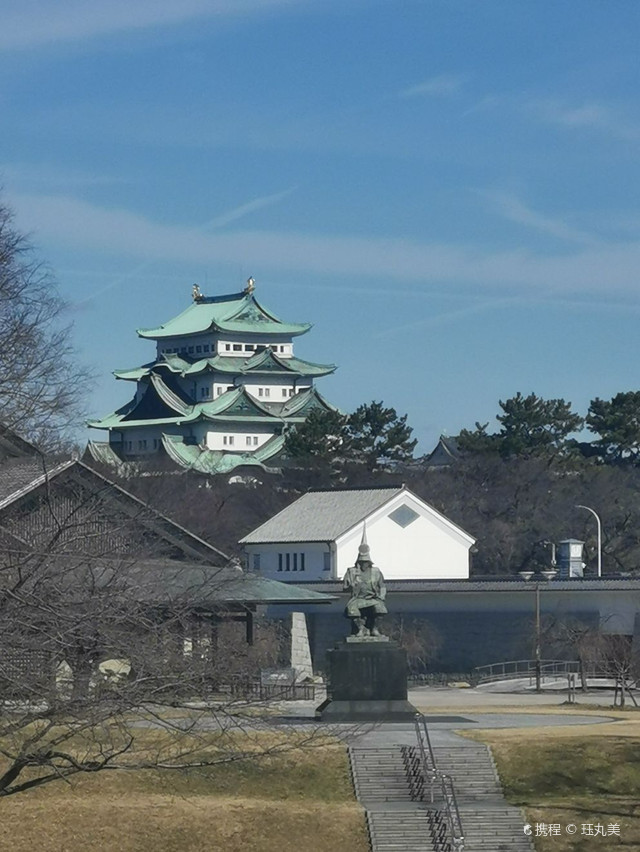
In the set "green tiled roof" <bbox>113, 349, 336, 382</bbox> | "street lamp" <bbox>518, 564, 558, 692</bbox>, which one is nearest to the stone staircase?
"street lamp" <bbox>518, 564, 558, 692</bbox>

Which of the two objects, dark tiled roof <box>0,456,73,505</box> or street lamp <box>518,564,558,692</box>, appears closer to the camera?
dark tiled roof <box>0,456,73,505</box>

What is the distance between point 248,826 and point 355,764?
3190mm

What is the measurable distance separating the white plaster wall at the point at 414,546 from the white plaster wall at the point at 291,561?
131 cm

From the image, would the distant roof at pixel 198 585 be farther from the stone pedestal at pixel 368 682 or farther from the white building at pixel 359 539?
the white building at pixel 359 539

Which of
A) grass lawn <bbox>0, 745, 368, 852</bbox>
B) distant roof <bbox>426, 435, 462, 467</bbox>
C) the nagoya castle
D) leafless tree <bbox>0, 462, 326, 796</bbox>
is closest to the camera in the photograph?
leafless tree <bbox>0, 462, 326, 796</bbox>

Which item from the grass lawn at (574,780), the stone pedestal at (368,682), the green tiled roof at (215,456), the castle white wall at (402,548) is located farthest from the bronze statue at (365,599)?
the green tiled roof at (215,456)

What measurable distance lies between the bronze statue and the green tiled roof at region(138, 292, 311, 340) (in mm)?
89102

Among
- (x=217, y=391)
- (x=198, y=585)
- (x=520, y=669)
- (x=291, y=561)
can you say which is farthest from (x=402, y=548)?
(x=198, y=585)

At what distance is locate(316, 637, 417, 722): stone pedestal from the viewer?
29609 millimetres

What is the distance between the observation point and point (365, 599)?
30.5 m

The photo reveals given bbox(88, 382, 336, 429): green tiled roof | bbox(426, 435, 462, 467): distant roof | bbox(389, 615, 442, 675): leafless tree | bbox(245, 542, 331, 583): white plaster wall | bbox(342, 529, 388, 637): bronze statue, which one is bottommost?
bbox(389, 615, 442, 675): leafless tree

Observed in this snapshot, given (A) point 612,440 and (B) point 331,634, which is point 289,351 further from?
(B) point 331,634

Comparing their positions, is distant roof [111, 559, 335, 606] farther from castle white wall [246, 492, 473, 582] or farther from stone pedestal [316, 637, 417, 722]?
castle white wall [246, 492, 473, 582]

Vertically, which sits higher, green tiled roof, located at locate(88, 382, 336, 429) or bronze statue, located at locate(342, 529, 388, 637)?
green tiled roof, located at locate(88, 382, 336, 429)
